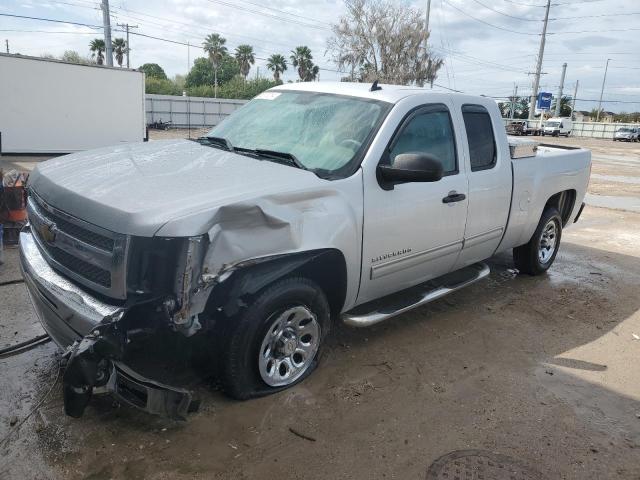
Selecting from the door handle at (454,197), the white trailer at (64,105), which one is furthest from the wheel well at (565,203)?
the white trailer at (64,105)

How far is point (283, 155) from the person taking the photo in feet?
11.9

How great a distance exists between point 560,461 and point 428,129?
2478 mm

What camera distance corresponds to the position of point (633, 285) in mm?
6180

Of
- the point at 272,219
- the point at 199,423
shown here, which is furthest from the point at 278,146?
the point at 199,423

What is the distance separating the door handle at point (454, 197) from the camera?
415 centimetres

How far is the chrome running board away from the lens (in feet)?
12.2

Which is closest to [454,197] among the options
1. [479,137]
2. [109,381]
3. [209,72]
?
[479,137]

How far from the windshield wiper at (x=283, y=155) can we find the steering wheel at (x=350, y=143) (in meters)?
0.36

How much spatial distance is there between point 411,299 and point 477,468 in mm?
1534

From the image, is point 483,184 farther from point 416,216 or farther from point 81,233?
point 81,233

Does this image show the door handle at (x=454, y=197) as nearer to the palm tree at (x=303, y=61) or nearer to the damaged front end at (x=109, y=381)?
the damaged front end at (x=109, y=381)

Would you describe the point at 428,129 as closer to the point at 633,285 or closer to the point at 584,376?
the point at 584,376

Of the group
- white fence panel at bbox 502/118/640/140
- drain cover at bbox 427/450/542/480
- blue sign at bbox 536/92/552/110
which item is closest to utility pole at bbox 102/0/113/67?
drain cover at bbox 427/450/542/480

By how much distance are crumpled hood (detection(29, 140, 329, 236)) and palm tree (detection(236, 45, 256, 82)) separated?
7570 centimetres
